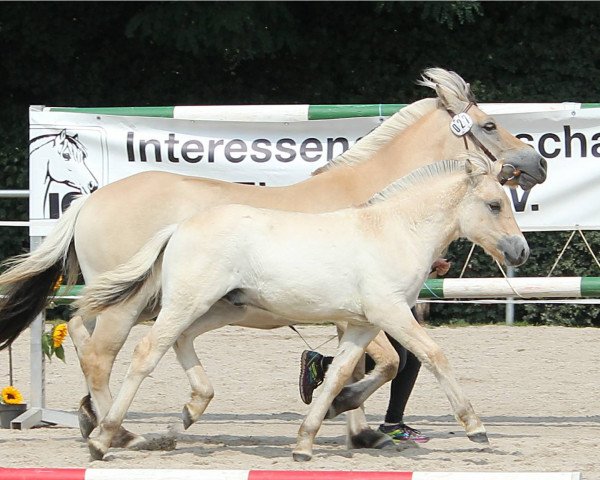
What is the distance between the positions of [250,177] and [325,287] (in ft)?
5.96

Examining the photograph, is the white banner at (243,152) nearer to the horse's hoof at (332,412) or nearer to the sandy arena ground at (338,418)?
the sandy arena ground at (338,418)

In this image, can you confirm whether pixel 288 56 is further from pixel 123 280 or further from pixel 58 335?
pixel 123 280

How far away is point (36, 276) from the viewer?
6230 millimetres

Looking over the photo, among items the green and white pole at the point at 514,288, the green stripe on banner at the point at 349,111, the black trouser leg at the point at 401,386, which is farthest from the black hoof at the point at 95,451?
the green stripe on banner at the point at 349,111

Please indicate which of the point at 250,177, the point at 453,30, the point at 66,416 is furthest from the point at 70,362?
the point at 453,30

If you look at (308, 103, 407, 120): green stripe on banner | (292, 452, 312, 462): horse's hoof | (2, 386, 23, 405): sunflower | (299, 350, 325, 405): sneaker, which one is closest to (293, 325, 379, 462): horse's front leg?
(292, 452, 312, 462): horse's hoof

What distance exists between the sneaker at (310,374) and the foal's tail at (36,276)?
139 cm

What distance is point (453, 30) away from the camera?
1218 cm

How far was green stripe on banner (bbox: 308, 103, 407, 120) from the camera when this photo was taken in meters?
6.84

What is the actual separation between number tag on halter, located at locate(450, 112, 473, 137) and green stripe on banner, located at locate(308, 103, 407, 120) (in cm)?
68

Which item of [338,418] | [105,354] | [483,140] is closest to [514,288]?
[483,140]

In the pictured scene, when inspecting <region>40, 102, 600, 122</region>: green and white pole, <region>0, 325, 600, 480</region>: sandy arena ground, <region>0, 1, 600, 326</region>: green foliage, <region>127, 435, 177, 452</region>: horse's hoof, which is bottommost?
<region>0, 325, 600, 480</region>: sandy arena ground

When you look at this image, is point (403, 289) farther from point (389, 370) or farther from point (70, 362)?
point (70, 362)

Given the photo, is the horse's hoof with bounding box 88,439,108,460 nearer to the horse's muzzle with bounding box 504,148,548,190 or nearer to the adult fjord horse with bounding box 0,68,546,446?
the adult fjord horse with bounding box 0,68,546,446
